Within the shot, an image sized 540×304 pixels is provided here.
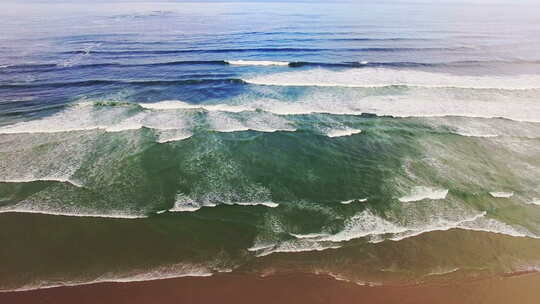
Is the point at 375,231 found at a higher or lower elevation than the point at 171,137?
lower

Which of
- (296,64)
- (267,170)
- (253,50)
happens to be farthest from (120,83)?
(267,170)

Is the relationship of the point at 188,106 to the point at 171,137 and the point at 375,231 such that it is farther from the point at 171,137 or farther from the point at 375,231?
the point at 375,231

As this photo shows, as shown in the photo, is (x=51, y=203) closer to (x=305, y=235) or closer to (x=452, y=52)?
(x=305, y=235)

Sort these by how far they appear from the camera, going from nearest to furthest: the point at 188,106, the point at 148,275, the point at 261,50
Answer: the point at 148,275, the point at 188,106, the point at 261,50

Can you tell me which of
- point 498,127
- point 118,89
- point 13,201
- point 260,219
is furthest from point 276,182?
point 118,89

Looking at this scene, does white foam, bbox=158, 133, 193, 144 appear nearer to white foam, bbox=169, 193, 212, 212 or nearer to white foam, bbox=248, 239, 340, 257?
white foam, bbox=169, 193, 212, 212

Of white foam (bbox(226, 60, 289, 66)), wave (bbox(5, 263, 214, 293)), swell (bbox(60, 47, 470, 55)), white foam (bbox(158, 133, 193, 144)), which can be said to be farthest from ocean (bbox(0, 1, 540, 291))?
swell (bbox(60, 47, 470, 55))
